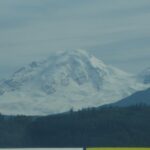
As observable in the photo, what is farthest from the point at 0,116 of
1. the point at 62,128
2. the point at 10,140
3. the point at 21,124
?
the point at 10,140

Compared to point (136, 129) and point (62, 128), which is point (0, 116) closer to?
point (62, 128)

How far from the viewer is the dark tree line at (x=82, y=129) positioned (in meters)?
159

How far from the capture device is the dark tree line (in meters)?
159

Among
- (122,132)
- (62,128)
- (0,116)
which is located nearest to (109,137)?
(122,132)

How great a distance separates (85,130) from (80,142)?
36.8 feet

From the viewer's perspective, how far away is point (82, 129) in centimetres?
17462

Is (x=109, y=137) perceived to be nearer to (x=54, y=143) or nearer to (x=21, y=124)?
(x=54, y=143)

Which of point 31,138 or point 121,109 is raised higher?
point 121,109

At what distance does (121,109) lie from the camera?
7648 inches

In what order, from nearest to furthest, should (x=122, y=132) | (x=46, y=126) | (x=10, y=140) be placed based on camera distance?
1. (x=10, y=140)
2. (x=122, y=132)
3. (x=46, y=126)

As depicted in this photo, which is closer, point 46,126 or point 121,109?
point 46,126

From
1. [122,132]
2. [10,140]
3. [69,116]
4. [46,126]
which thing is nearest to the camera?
[10,140]

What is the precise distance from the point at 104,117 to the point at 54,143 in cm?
2450

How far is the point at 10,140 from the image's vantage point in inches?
6206
